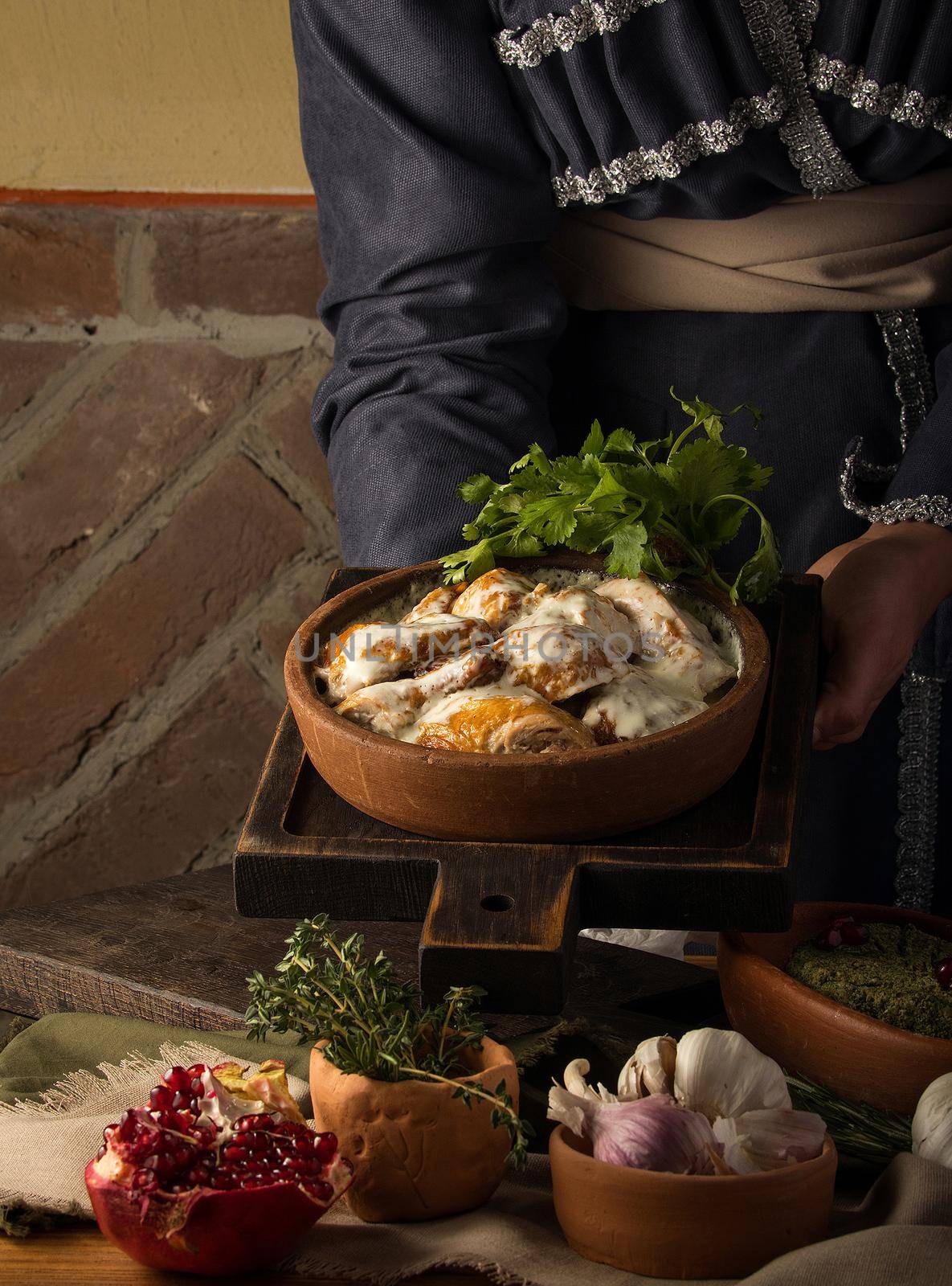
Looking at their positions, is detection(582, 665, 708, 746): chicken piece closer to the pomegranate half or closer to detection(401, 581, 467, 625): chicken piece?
detection(401, 581, 467, 625): chicken piece

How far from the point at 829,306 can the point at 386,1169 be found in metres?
0.89

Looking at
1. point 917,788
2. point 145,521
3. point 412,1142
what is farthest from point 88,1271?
point 145,521

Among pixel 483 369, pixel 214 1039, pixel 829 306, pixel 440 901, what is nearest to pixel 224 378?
pixel 483 369

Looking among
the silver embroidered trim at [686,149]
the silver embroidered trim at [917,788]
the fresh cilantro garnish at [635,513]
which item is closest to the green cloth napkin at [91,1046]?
the fresh cilantro garnish at [635,513]

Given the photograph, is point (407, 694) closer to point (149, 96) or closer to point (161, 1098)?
point (161, 1098)

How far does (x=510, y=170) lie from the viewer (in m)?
1.24

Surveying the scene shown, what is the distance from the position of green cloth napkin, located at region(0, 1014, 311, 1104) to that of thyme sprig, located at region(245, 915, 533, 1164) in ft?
0.46

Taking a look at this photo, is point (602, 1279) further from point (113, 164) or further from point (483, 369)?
point (113, 164)

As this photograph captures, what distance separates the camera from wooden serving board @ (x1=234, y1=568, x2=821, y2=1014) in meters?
0.69

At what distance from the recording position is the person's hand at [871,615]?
102cm

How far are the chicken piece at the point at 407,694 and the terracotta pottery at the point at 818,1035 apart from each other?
0.25 meters

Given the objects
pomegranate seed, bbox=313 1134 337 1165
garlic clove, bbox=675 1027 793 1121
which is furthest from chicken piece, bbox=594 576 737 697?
pomegranate seed, bbox=313 1134 337 1165

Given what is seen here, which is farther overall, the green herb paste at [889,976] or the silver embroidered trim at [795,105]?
the silver embroidered trim at [795,105]

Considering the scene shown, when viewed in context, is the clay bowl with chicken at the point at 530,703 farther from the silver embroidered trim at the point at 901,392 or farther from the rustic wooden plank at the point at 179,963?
the silver embroidered trim at the point at 901,392
